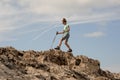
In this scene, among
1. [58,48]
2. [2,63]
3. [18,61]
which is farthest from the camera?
[58,48]

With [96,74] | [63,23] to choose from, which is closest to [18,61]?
[96,74]

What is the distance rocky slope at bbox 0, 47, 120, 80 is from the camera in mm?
14969

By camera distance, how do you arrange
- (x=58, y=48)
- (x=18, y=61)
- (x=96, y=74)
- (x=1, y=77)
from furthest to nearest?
(x=58, y=48) → (x=96, y=74) → (x=18, y=61) → (x=1, y=77)

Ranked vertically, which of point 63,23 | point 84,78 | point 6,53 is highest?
point 63,23

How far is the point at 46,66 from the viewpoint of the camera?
1683 cm

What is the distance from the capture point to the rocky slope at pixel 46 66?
589 inches

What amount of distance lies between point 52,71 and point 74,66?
Answer: 96.2 inches

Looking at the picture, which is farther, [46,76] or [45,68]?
[45,68]

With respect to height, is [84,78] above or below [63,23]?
below

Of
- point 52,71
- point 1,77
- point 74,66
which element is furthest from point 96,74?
point 1,77

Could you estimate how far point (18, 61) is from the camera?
1633 cm

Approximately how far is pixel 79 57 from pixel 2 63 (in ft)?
17.7

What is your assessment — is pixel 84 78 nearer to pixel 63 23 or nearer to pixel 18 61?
pixel 18 61

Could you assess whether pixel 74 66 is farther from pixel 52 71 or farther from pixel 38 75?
pixel 38 75
